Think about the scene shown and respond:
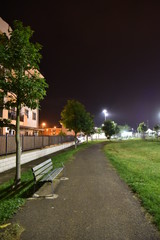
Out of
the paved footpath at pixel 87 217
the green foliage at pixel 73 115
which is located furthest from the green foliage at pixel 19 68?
the green foliage at pixel 73 115

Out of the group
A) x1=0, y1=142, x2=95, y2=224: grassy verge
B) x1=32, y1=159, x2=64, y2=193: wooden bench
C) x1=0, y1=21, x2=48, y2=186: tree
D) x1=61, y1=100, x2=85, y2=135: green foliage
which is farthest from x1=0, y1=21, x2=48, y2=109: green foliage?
x1=61, y1=100, x2=85, y2=135: green foliage

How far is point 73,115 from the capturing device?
28906mm

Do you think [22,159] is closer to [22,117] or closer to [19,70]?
[19,70]

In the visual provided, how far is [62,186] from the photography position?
23.0 ft

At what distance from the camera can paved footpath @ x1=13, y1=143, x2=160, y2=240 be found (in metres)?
3.60

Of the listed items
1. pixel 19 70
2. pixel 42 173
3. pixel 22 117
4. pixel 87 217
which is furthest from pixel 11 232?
pixel 22 117

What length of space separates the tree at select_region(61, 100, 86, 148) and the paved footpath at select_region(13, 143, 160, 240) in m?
22.5

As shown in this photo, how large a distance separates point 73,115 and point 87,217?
24825 millimetres

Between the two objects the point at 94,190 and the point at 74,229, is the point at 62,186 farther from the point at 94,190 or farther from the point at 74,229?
the point at 74,229

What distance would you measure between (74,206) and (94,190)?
1615 mm

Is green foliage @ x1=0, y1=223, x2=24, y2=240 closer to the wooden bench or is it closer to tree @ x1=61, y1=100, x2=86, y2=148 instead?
the wooden bench

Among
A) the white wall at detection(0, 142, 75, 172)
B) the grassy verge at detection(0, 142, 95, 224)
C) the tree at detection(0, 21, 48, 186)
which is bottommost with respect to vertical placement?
the grassy verge at detection(0, 142, 95, 224)

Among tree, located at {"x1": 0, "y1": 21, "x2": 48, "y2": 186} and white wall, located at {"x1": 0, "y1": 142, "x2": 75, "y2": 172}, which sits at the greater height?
tree, located at {"x1": 0, "y1": 21, "x2": 48, "y2": 186}

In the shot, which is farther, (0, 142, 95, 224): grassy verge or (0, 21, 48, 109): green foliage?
(0, 21, 48, 109): green foliage
